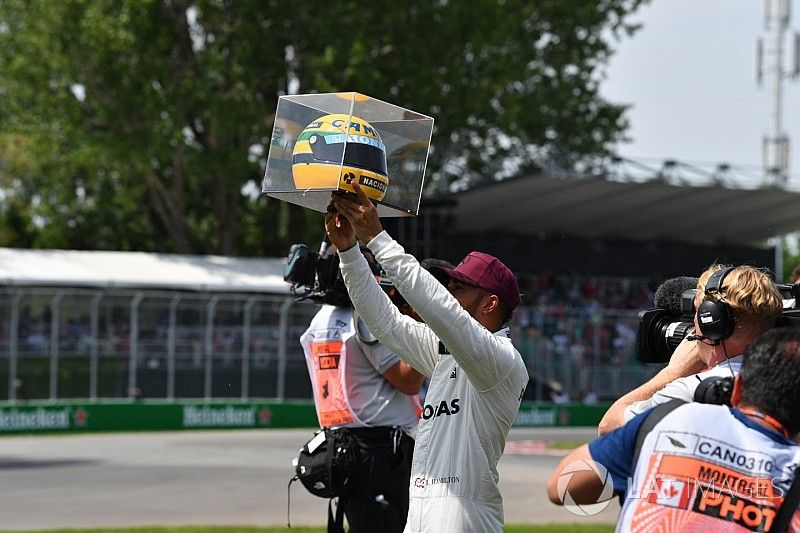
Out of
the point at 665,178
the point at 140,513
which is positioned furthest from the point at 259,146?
the point at 140,513

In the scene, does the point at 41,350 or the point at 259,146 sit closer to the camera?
the point at 41,350

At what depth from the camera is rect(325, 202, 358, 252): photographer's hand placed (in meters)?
4.53

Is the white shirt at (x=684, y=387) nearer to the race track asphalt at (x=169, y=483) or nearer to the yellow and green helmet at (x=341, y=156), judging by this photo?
the yellow and green helmet at (x=341, y=156)

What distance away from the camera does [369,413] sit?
6.48m

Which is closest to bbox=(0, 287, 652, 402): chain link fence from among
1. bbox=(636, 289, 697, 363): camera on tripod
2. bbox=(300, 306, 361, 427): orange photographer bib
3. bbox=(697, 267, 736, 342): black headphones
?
bbox=(300, 306, 361, 427): orange photographer bib

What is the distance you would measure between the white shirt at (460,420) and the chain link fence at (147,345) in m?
16.9

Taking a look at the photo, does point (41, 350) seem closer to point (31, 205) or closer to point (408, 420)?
point (408, 420)

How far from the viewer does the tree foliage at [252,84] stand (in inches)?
1316

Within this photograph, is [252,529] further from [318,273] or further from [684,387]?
[684,387]

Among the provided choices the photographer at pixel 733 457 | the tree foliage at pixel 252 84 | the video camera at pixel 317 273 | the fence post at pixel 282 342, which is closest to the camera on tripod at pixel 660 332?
the photographer at pixel 733 457

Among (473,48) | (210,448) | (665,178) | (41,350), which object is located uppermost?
(473,48)

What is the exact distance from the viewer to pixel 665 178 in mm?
29359

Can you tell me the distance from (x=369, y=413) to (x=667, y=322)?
2139 mm

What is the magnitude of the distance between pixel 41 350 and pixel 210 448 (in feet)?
11.2
